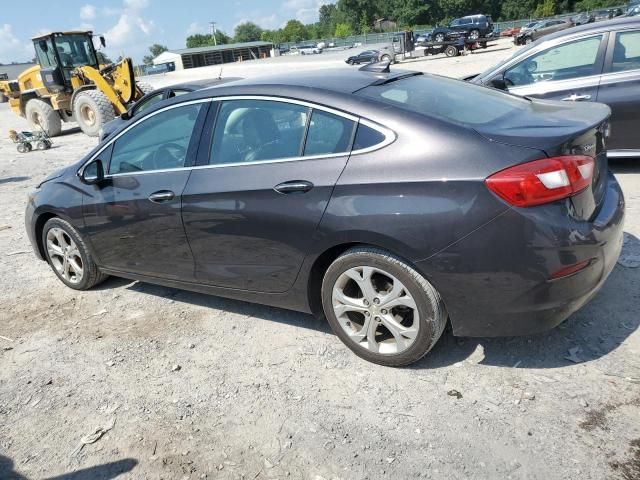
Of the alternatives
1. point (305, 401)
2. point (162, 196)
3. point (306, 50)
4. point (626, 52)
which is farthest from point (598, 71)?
point (306, 50)

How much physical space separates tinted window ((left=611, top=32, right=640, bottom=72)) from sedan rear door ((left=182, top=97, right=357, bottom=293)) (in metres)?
4.22

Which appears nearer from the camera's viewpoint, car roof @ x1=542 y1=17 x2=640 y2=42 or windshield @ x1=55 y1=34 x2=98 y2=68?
car roof @ x1=542 y1=17 x2=640 y2=42

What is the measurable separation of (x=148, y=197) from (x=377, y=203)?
1.79 meters

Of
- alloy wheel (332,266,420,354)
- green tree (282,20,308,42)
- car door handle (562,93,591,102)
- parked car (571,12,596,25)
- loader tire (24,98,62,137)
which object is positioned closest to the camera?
alloy wheel (332,266,420,354)

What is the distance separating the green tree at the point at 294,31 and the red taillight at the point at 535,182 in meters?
149

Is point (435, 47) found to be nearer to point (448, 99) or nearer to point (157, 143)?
point (157, 143)

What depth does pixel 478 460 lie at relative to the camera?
2430mm

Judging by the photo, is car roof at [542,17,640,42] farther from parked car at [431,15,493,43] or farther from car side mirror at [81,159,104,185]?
parked car at [431,15,493,43]

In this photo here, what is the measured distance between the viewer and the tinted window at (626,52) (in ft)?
18.5

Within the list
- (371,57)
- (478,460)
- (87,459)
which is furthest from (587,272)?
(371,57)

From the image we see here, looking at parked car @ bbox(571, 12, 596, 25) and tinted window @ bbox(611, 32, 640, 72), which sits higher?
tinted window @ bbox(611, 32, 640, 72)

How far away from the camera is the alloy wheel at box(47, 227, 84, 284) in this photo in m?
4.64

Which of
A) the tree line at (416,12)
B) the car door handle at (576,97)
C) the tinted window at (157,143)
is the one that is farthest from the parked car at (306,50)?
the tinted window at (157,143)

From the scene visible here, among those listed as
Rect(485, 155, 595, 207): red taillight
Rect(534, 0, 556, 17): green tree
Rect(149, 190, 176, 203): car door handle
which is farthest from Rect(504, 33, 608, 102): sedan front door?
Rect(534, 0, 556, 17): green tree
